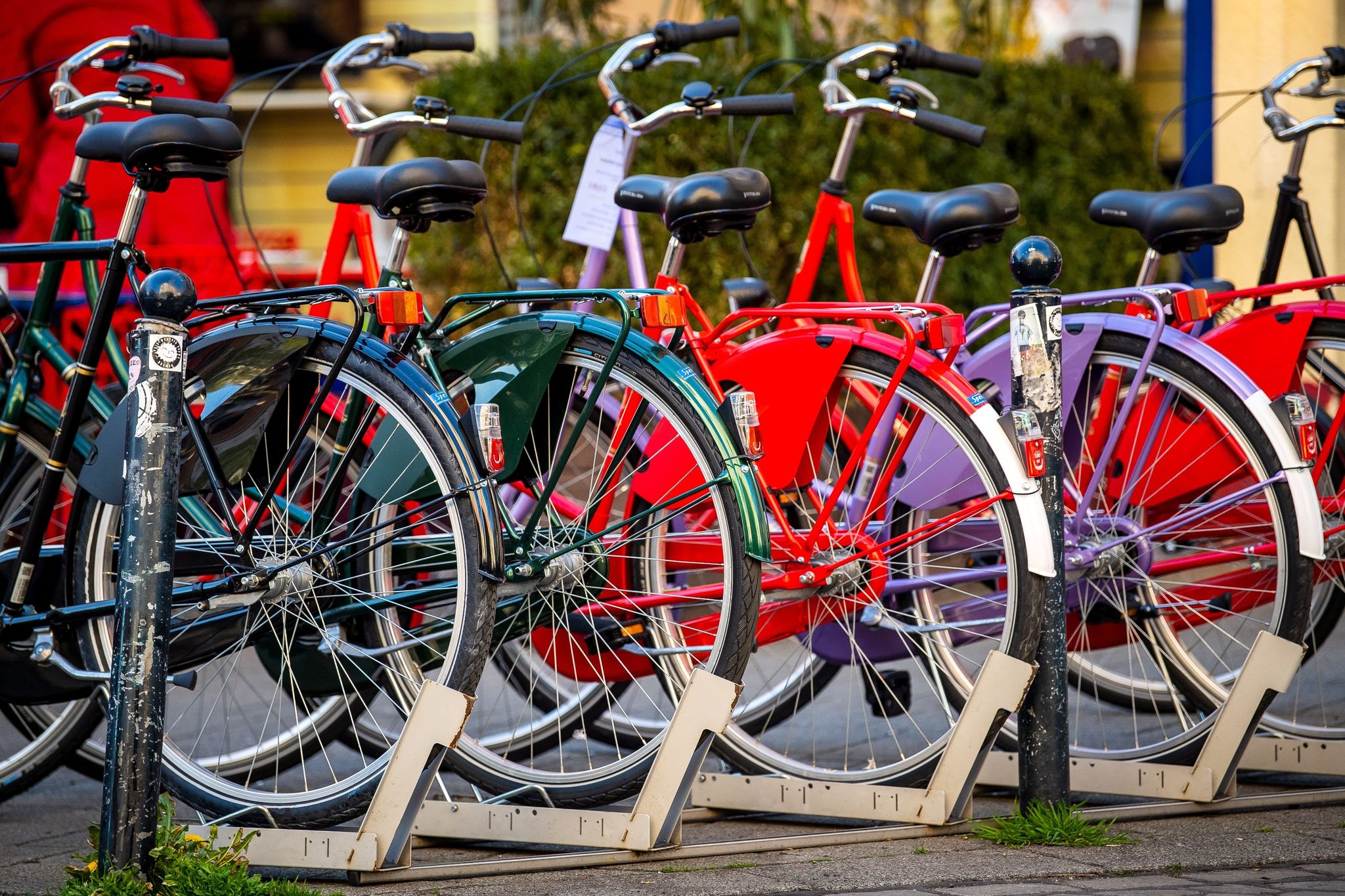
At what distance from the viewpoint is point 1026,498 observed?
331 cm

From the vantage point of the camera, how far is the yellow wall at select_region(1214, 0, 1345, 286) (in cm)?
678

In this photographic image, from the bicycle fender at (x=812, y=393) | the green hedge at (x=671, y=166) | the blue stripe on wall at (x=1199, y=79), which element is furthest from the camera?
the blue stripe on wall at (x=1199, y=79)

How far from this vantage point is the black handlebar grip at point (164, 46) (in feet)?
12.5

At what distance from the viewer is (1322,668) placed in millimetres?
4965

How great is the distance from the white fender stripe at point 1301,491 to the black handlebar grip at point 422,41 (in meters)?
2.23

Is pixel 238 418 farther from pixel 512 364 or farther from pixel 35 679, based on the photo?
pixel 35 679

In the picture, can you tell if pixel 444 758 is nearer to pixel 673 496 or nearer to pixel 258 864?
pixel 258 864

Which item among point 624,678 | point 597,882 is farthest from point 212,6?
point 597,882

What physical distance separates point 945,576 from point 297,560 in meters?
1.51

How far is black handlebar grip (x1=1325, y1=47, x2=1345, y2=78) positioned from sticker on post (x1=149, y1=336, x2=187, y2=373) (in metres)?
3.32

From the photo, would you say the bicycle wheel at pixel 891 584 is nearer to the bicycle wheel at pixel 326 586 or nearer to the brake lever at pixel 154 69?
the bicycle wheel at pixel 326 586

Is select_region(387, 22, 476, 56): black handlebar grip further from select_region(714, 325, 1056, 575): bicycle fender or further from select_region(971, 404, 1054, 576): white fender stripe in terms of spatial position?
select_region(971, 404, 1054, 576): white fender stripe

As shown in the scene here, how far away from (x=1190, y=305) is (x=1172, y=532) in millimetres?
560

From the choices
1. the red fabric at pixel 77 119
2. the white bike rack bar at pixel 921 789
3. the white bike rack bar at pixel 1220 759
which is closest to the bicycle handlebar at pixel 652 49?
the white bike rack bar at pixel 921 789
